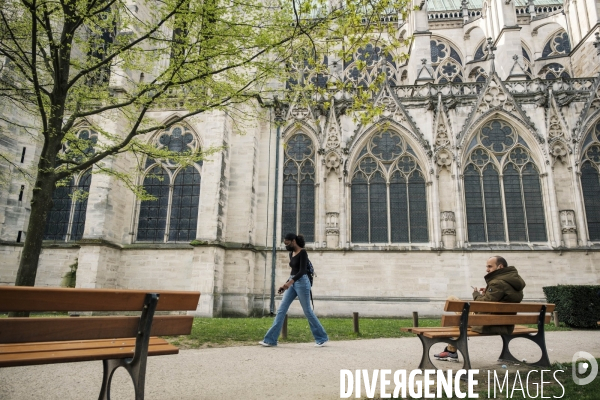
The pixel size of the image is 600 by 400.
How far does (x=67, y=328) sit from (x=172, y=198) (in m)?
13.4

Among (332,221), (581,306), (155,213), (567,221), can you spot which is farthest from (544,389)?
(155,213)

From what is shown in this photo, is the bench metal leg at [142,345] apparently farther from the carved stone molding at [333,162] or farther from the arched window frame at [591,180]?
the arched window frame at [591,180]

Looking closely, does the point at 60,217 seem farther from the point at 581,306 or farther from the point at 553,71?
the point at 553,71

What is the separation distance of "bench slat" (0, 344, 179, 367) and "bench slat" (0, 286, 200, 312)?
0.29 m

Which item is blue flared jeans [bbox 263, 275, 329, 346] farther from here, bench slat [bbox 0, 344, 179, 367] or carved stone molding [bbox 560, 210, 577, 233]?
carved stone molding [bbox 560, 210, 577, 233]

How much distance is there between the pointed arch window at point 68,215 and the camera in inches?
603

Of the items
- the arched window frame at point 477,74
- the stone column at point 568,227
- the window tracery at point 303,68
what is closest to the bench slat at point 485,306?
the window tracery at point 303,68

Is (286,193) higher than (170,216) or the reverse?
higher

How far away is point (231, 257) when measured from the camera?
45.7 ft

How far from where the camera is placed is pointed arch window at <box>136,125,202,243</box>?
15.1 metres

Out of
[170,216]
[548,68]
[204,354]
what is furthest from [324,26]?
[548,68]

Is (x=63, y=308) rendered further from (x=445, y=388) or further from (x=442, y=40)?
(x=442, y=40)

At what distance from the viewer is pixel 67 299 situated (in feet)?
8.60

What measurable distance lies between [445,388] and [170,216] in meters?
13.5
